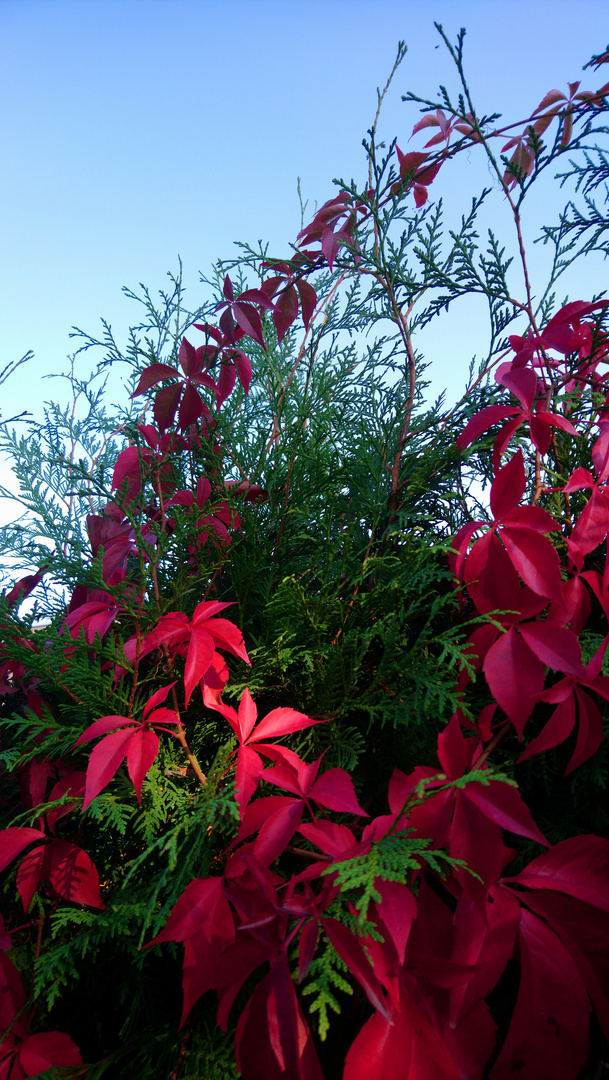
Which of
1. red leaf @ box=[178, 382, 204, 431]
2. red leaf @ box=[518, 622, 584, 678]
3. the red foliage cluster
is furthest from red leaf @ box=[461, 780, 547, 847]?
red leaf @ box=[178, 382, 204, 431]

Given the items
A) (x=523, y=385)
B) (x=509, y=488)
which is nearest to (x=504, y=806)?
(x=509, y=488)

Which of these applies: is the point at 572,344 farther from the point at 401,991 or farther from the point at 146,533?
the point at 401,991

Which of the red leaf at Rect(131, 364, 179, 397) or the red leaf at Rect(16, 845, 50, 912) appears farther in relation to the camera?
the red leaf at Rect(131, 364, 179, 397)

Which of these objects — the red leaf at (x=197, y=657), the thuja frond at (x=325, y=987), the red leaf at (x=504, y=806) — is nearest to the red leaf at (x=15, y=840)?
the red leaf at (x=197, y=657)

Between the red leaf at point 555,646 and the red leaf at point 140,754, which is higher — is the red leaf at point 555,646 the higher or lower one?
the higher one

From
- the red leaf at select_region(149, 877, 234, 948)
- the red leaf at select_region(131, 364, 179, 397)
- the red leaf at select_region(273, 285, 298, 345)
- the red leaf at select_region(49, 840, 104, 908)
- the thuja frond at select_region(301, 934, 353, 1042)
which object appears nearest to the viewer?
the thuja frond at select_region(301, 934, 353, 1042)

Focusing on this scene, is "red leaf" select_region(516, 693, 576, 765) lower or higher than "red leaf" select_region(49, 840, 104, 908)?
higher

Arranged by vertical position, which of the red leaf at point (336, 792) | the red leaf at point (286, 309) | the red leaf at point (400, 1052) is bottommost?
the red leaf at point (400, 1052)

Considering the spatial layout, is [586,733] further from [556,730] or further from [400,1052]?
[400,1052]

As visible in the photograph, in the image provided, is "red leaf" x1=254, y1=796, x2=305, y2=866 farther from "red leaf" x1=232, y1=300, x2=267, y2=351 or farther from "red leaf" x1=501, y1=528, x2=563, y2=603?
"red leaf" x1=232, y1=300, x2=267, y2=351

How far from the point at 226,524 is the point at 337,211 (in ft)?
1.70

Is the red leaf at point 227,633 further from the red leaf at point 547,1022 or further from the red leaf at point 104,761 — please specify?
the red leaf at point 547,1022

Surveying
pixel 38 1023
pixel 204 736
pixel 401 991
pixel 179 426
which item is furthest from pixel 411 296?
pixel 38 1023

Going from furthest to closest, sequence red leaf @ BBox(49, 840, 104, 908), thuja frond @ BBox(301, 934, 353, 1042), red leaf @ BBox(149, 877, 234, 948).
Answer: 1. red leaf @ BBox(49, 840, 104, 908)
2. red leaf @ BBox(149, 877, 234, 948)
3. thuja frond @ BBox(301, 934, 353, 1042)
